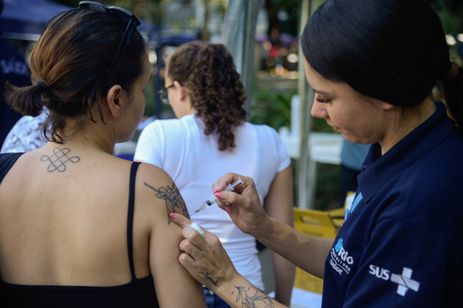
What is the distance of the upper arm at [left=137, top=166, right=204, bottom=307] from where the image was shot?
1229 millimetres

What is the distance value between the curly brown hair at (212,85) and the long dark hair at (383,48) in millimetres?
1054

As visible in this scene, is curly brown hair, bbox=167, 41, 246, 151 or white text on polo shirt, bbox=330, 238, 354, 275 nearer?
white text on polo shirt, bbox=330, 238, 354, 275

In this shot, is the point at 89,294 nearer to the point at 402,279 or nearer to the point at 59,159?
the point at 59,159

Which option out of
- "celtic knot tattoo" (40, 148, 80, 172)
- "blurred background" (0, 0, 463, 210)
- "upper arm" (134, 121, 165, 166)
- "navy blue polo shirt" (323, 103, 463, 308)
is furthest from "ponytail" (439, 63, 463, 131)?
"blurred background" (0, 0, 463, 210)

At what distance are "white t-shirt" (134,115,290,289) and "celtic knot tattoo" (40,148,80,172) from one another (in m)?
0.74

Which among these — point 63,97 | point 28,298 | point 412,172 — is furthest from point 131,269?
point 412,172

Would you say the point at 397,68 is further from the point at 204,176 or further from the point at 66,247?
the point at 204,176

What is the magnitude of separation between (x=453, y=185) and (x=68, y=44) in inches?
36.5

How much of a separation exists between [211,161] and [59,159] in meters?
0.89

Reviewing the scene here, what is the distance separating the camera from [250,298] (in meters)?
1.30

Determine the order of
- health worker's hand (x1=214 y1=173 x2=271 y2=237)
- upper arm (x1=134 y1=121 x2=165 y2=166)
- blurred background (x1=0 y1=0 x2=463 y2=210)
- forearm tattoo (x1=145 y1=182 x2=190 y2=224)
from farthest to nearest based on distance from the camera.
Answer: blurred background (x1=0 y1=0 x2=463 y2=210)
upper arm (x1=134 y1=121 x2=165 y2=166)
health worker's hand (x1=214 y1=173 x2=271 y2=237)
forearm tattoo (x1=145 y1=182 x2=190 y2=224)

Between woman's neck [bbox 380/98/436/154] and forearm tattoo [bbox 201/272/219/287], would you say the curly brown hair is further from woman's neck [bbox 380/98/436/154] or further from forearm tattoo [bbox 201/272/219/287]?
woman's neck [bbox 380/98/436/154]

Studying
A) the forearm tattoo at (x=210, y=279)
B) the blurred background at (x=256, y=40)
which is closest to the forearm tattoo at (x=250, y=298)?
the forearm tattoo at (x=210, y=279)

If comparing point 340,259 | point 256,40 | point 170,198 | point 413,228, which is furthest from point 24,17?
point 413,228
